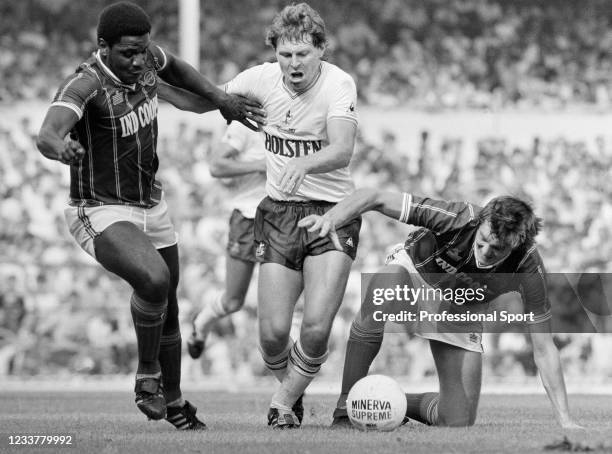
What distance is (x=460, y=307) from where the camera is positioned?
859 cm

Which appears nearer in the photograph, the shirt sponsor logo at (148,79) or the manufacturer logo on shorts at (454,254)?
the shirt sponsor logo at (148,79)

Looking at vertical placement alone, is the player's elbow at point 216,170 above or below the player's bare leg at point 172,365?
above

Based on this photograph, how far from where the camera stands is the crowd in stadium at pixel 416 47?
71.9 ft

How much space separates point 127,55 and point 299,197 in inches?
61.5

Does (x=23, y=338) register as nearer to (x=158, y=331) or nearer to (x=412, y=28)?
(x=158, y=331)

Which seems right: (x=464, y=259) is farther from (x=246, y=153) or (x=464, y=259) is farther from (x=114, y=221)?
(x=246, y=153)

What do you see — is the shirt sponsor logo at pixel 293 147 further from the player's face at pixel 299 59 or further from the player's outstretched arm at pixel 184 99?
the player's outstretched arm at pixel 184 99

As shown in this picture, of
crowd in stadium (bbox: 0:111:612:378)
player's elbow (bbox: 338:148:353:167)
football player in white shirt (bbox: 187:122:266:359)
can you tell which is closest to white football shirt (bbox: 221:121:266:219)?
football player in white shirt (bbox: 187:122:266:359)

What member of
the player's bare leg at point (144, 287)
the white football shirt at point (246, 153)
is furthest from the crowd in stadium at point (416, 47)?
the player's bare leg at point (144, 287)

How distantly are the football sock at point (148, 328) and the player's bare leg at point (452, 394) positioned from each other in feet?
6.26

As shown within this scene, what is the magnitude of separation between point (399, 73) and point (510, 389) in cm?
987

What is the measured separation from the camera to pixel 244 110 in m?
8.28

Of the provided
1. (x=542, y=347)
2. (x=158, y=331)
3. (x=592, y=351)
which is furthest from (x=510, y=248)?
(x=592, y=351)

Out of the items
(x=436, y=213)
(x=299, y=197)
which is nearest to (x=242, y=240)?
(x=299, y=197)
